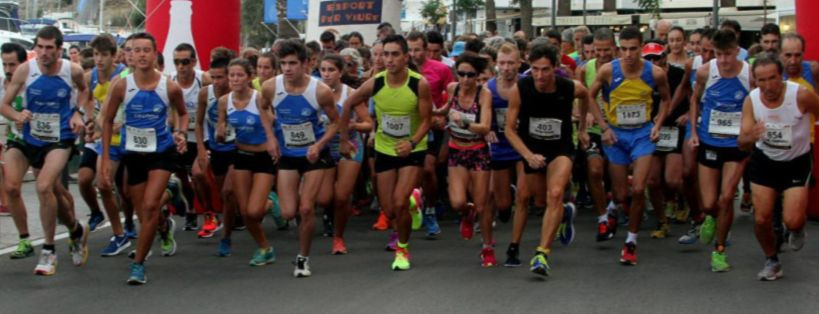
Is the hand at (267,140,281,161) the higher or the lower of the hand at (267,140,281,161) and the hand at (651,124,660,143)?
the lower

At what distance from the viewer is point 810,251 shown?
419 inches

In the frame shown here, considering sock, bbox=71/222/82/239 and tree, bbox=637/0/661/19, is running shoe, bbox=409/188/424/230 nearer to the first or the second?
sock, bbox=71/222/82/239

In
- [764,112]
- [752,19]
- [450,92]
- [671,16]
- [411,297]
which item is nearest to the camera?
[411,297]

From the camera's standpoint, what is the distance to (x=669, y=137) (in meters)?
11.2

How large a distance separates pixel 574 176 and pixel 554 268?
466 centimetres

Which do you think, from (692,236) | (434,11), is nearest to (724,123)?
(692,236)

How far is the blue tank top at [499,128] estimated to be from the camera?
1017cm

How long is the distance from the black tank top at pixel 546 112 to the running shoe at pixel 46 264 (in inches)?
144

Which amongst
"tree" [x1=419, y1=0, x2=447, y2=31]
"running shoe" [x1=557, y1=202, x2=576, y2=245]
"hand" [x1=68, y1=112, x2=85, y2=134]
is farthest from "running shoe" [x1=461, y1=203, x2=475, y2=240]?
"tree" [x1=419, y1=0, x2=447, y2=31]

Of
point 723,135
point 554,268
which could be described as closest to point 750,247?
point 723,135

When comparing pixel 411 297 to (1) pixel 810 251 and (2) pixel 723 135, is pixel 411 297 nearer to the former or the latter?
(2) pixel 723 135

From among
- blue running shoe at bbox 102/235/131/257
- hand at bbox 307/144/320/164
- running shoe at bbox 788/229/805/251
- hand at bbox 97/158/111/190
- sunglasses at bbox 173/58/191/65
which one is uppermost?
sunglasses at bbox 173/58/191/65

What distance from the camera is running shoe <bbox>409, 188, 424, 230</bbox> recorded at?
11.6 meters

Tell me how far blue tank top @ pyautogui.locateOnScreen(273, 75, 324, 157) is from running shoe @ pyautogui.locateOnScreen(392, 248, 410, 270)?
1.03 metres
